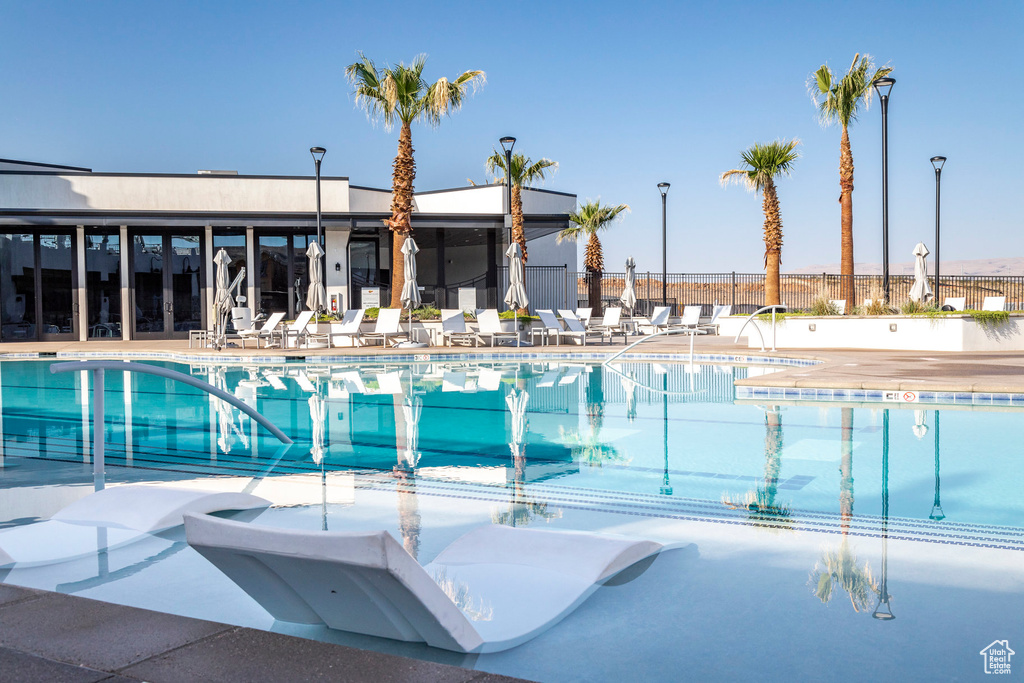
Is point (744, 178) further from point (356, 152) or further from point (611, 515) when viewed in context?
point (611, 515)

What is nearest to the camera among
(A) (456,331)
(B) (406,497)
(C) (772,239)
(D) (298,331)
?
(B) (406,497)

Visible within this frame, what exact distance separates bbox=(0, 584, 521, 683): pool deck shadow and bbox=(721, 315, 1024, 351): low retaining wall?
1279 cm

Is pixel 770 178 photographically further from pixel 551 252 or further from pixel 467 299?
pixel 467 299

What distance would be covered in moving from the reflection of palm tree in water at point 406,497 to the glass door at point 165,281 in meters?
16.3

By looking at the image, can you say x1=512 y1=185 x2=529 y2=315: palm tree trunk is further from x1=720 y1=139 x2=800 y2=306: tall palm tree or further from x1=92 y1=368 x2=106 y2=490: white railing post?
x1=92 y1=368 x2=106 y2=490: white railing post

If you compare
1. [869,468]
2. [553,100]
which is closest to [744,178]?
[553,100]

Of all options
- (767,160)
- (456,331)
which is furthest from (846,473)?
(767,160)

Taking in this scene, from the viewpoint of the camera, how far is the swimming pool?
253 centimetres

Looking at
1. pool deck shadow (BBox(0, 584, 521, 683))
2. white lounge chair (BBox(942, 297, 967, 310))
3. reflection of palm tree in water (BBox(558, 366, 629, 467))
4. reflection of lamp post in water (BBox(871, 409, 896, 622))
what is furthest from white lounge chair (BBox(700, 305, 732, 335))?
pool deck shadow (BBox(0, 584, 521, 683))

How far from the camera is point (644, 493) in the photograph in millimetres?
4594

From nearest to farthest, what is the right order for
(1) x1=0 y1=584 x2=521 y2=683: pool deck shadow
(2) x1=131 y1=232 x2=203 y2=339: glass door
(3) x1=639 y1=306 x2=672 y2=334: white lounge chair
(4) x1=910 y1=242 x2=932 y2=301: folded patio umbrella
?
(1) x1=0 y1=584 x2=521 y2=683: pool deck shadow < (4) x1=910 y1=242 x2=932 y2=301: folded patio umbrella < (3) x1=639 y1=306 x2=672 y2=334: white lounge chair < (2) x1=131 y1=232 x2=203 y2=339: glass door

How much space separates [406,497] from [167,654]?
2610mm

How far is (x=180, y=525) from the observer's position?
3.70 meters

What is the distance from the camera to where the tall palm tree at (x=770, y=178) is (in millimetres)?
22672
